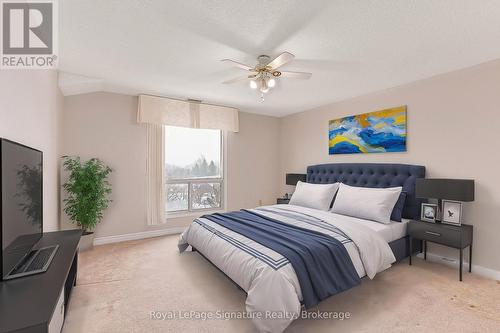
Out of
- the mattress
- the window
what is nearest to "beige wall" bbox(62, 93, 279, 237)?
the window

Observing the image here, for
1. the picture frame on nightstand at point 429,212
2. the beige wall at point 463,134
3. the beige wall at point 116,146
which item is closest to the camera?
the beige wall at point 463,134

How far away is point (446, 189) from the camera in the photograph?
2.65m

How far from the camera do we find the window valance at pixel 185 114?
3.91 meters

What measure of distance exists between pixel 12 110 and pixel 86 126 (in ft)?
6.61

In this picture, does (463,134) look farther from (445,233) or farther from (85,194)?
(85,194)

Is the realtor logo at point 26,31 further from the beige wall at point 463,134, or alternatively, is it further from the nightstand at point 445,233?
the nightstand at point 445,233

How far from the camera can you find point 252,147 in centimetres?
514

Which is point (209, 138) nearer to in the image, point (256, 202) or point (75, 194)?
point (256, 202)

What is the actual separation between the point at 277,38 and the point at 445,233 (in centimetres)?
275

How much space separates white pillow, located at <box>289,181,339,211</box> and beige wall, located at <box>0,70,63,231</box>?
10.9 feet

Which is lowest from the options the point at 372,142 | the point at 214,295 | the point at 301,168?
the point at 214,295

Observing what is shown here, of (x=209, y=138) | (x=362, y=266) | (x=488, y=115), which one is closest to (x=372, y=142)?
(x=488, y=115)

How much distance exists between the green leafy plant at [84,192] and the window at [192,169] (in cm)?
112

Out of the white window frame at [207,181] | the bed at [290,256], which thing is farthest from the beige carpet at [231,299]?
the white window frame at [207,181]
